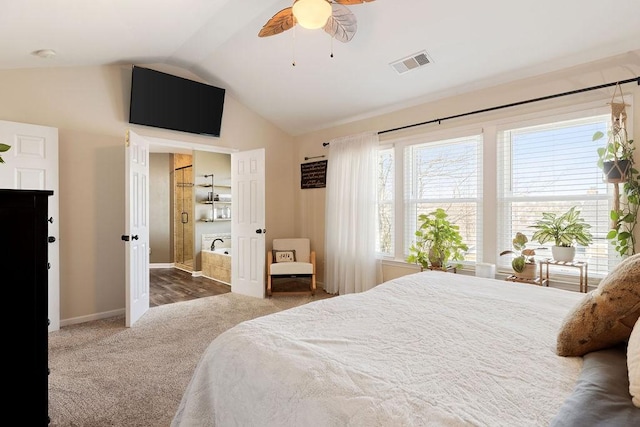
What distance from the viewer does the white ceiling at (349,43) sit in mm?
2492

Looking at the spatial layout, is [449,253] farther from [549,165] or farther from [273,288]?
[273,288]

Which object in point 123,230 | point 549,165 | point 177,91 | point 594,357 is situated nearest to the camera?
point 594,357

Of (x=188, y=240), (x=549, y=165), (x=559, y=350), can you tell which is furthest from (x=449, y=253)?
(x=188, y=240)

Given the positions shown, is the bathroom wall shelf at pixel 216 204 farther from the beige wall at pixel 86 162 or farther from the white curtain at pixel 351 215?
the white curtain at pixel 351 215

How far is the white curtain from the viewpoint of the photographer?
4.32 meters

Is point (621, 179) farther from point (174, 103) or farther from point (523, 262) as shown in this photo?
point (174, 103)

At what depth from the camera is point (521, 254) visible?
10.1 feet

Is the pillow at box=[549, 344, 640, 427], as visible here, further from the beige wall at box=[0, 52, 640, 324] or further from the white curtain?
the white curtain

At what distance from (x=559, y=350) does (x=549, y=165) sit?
2.59 metres

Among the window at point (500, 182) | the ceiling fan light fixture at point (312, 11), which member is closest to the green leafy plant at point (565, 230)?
the window at point (500, 182)

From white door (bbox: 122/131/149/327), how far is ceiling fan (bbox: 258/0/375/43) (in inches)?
83.3

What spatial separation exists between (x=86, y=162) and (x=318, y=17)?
306 cm

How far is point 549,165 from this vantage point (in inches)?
122

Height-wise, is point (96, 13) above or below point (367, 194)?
above
